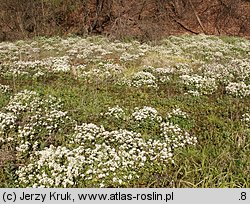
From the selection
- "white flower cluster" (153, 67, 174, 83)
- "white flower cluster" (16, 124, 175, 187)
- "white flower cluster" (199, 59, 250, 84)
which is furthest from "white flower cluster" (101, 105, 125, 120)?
"white flower cluster" (199, 59, 250, 84)

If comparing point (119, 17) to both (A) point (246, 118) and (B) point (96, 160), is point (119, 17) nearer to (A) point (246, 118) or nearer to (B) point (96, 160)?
(A) point (246, 118)

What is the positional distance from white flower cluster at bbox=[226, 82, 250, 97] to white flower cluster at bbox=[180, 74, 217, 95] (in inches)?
→ 21.7

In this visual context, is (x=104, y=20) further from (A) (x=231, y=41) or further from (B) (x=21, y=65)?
(B) (x=21, y=65)

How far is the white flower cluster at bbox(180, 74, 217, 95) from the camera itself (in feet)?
32.8

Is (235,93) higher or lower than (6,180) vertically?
higher

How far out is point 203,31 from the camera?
1197 inches

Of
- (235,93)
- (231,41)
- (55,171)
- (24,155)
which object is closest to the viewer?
(55,171)

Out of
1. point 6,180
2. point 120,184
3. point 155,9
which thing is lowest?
point 6,180

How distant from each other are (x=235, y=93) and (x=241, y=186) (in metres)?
5.13

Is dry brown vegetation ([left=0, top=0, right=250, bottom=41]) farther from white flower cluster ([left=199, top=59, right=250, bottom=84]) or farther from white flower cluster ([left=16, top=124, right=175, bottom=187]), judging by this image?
white flower cluster ([left=16, top=124, right=175, bottom=187])

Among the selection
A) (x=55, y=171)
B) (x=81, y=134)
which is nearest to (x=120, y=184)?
(x=55, y=171)

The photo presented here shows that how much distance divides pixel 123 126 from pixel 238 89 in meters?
5.19

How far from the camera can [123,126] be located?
7230 millimetres

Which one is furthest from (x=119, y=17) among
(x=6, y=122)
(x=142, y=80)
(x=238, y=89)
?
(x=6, y=122)
